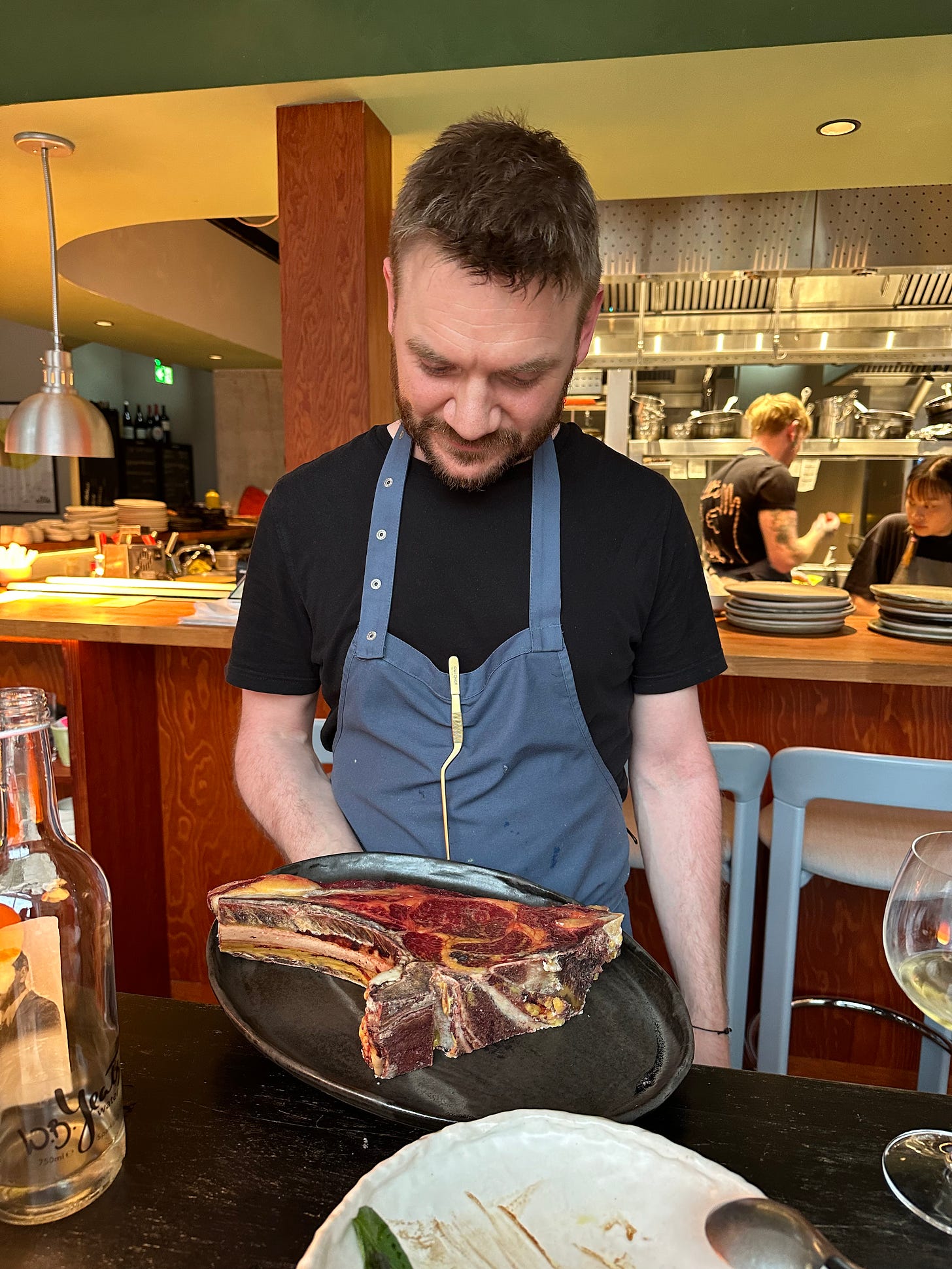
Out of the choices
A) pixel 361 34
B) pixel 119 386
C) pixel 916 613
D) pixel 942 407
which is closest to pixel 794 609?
pixel 916 613

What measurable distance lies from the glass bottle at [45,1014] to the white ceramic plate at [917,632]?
2.20 metres

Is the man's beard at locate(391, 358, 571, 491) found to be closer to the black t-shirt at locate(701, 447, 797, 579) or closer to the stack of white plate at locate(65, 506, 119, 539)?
the black t-shirt at locate(701, 447, 797, 579)

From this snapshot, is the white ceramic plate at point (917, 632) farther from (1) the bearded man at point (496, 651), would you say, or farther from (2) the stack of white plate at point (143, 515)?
(2) the stack of white plate at point (143, 515)

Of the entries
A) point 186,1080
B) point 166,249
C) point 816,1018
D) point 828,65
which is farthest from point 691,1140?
point 166,249

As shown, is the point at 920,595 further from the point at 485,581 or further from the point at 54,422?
the point at 54,422

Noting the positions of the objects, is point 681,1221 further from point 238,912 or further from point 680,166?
point 680,166

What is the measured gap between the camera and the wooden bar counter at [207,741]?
2.34m

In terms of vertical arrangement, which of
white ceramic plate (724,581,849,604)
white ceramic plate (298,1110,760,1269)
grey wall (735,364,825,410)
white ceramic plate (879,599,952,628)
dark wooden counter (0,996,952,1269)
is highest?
grey wall (735,364,825,410)

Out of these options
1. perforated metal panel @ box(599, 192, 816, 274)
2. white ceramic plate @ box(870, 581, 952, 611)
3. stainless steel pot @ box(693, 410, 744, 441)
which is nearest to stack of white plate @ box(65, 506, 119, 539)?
perforated metal panel @ box(599, 192, 816, 274)

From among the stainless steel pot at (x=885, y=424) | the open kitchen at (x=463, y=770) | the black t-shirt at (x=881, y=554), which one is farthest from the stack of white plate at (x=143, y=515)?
the stainless steel pot at (x=885, y=424)

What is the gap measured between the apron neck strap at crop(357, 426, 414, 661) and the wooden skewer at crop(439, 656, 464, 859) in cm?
11

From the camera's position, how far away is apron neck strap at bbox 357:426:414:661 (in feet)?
4.15

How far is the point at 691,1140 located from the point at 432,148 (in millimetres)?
1108

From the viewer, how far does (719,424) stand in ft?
19.4
